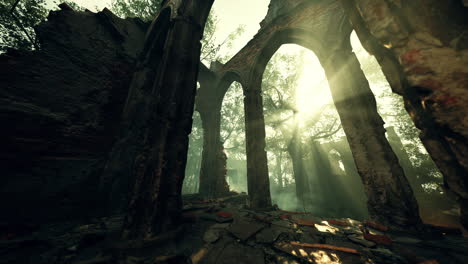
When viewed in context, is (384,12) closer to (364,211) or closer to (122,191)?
(122,191)

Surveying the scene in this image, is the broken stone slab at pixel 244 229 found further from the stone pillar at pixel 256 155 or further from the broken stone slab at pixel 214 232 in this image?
the stone pillar at pixel 256 155

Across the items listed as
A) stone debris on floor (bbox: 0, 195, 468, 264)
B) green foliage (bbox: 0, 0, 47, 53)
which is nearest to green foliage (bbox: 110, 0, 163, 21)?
green foliage (bbox: 0, 0, 47, 53)

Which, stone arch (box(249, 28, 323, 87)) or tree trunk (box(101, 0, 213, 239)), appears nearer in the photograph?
tree trunk (box(101, 0, 213, 239))

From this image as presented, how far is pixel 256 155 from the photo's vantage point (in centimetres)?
519

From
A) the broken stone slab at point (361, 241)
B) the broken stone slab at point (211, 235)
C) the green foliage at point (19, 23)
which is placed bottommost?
the broken stone slab at point (361, 241)

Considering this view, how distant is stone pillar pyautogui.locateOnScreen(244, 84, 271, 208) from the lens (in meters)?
4.74

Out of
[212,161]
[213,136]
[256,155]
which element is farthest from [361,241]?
[213,136]

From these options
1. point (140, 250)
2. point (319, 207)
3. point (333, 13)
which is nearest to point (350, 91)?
point (333, 13)

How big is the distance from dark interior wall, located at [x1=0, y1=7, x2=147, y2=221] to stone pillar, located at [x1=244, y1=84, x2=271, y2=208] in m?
3.67

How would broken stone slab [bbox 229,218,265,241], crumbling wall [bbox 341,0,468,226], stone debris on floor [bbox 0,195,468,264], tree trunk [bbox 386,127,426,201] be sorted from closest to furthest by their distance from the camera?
1. crumbling wall [bbox 341,0,468,226]
2. stone debris on floor [bbox 0,195,468,264]
3. broken stone slab [bbox 229,218,265,241]
4. tree trunk [bbox 386,127,426,201]

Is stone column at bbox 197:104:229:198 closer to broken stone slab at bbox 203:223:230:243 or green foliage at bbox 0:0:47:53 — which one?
broken stone slab at bbox 203:223:230:243

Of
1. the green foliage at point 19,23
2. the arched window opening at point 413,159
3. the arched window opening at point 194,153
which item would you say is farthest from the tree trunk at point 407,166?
the green foliage at point 19,23

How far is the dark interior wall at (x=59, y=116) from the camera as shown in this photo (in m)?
2.51

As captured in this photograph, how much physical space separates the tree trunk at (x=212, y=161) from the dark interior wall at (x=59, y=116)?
4.50 m
